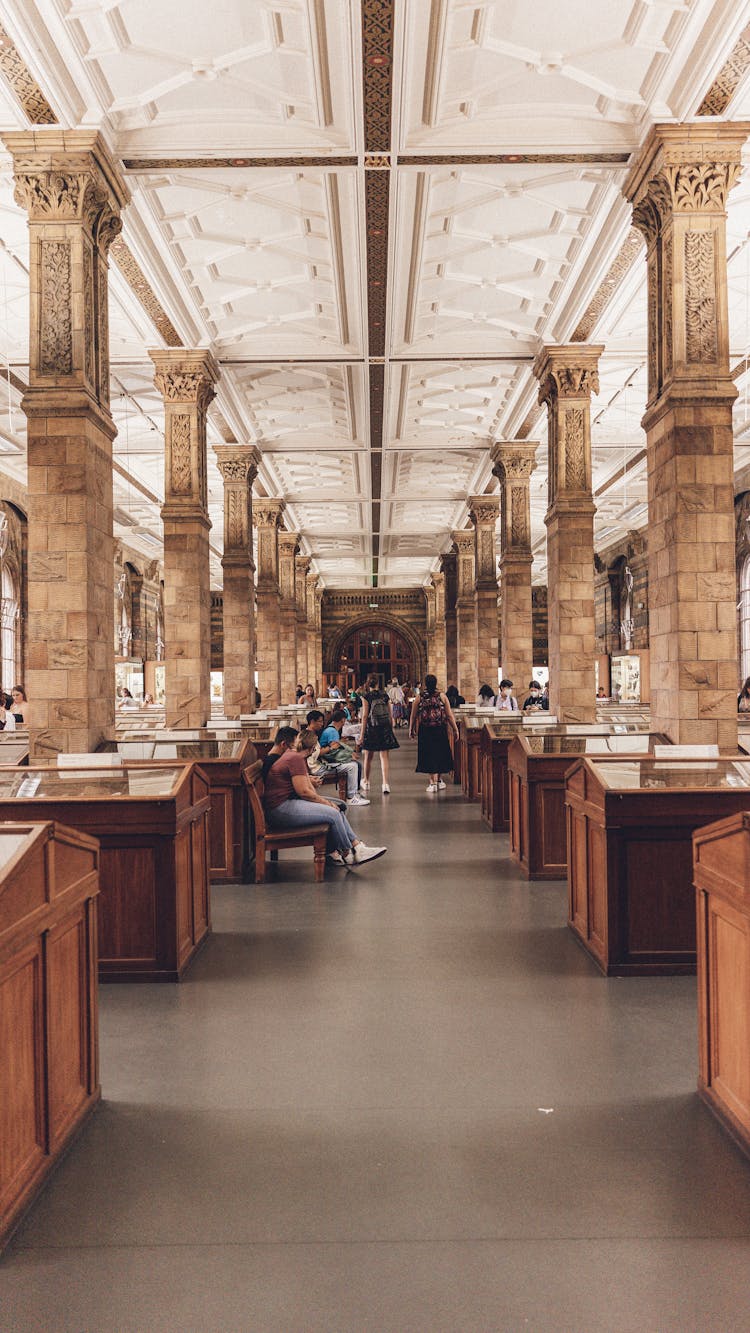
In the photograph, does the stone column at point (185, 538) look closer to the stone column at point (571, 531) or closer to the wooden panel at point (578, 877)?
the stone column at point (571, 531)

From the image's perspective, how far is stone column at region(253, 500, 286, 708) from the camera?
23.5m

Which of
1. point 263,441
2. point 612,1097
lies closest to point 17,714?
point 263,441

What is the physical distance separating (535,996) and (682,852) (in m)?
1.13

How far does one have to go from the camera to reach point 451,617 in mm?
32406

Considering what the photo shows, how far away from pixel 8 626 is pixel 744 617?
606 inches

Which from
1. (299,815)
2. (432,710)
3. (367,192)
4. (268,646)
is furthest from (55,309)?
(268,646)

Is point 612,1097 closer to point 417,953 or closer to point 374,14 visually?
point 417,953

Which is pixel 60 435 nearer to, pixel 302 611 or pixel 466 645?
pixel 466 645

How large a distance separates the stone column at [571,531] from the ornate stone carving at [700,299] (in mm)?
5000

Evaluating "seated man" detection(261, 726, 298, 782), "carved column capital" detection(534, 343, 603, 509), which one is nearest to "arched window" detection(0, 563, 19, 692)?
"carved column capital" detection(534, 343, 603, 509)

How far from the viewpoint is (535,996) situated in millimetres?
4902

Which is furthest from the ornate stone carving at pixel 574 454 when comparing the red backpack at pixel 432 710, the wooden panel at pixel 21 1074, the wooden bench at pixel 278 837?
the wooden panel at pixel 21 1074

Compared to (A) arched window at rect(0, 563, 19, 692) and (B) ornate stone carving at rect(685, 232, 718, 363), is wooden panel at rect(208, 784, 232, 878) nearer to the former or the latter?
(B) ornate stone carving at rect(685, 232, 718, 363)

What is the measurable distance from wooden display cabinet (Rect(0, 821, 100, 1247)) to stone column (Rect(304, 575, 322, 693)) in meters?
35.8
